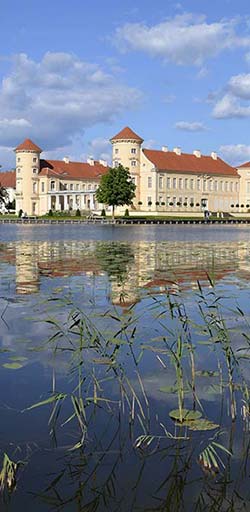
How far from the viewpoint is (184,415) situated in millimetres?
5074

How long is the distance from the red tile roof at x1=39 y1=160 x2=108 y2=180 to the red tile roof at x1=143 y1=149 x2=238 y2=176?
50.2 feet

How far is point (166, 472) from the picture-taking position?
4164 millimetres

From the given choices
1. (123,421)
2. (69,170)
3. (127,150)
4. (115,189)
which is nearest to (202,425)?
(123,421)

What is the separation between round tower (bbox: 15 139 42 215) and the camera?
13425 centimetres

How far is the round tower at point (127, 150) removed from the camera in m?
128

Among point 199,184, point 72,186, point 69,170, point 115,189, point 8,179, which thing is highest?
point 69,170

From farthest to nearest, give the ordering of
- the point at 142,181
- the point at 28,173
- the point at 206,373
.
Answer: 1. the point at 28,173
2. the point at 142,181
3. the point at 206,373

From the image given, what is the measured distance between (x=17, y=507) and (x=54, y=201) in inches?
5198

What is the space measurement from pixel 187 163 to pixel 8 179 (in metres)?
48.5

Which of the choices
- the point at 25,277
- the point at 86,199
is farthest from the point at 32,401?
the point at 86,199

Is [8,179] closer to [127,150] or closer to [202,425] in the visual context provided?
[127,150]

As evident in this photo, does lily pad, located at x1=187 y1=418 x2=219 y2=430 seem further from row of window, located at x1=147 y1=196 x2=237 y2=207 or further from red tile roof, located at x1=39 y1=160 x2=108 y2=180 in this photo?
red tile roof, located at x1=39 y1=160 x2=108 y2=180

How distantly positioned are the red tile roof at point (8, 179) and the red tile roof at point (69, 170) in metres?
20.0

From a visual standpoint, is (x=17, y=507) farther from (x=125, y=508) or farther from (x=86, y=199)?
(x=86, y=199)
